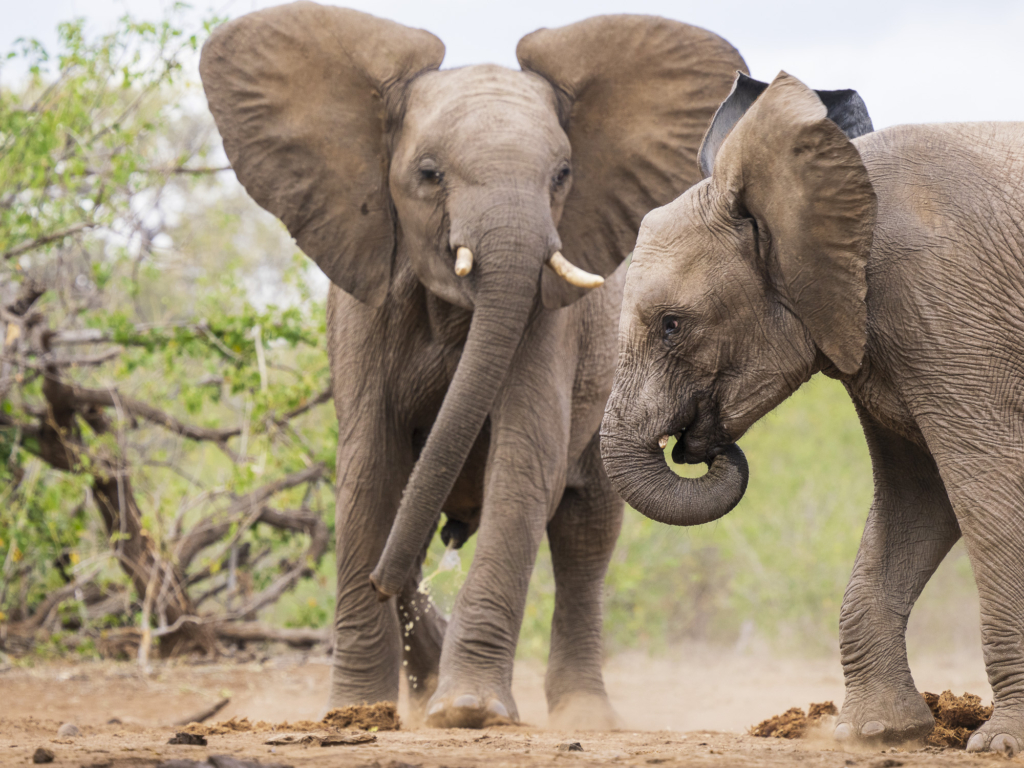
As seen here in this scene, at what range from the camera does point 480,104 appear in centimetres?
536

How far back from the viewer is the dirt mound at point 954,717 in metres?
3.78

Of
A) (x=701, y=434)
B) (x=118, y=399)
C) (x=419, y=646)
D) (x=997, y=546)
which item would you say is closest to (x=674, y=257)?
(x=701, y=434)

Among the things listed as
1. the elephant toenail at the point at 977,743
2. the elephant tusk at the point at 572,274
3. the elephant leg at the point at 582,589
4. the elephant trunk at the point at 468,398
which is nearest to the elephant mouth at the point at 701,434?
the elephant toenail at the point at 977,743

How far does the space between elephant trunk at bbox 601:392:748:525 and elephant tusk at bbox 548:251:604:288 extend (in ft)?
4.36

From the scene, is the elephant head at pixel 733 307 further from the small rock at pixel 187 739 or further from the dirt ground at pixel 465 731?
the small rock at pixel 187 739

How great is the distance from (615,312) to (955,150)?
9.13 ft

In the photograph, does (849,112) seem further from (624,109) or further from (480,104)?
(624,109)

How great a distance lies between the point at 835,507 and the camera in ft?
49.2

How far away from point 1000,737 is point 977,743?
0.07m

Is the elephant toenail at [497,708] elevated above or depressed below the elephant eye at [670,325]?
below

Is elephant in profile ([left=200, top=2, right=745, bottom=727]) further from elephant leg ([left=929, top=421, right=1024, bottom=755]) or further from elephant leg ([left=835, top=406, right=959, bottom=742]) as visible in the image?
elephant leg ([left=929, top=421, right=1024, bottom=755])

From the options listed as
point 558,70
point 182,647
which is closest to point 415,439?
point 558,70

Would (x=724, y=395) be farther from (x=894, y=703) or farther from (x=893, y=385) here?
(x=894, y=703)

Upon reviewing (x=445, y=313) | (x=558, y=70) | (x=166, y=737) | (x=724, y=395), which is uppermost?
(x=558, y=70)
